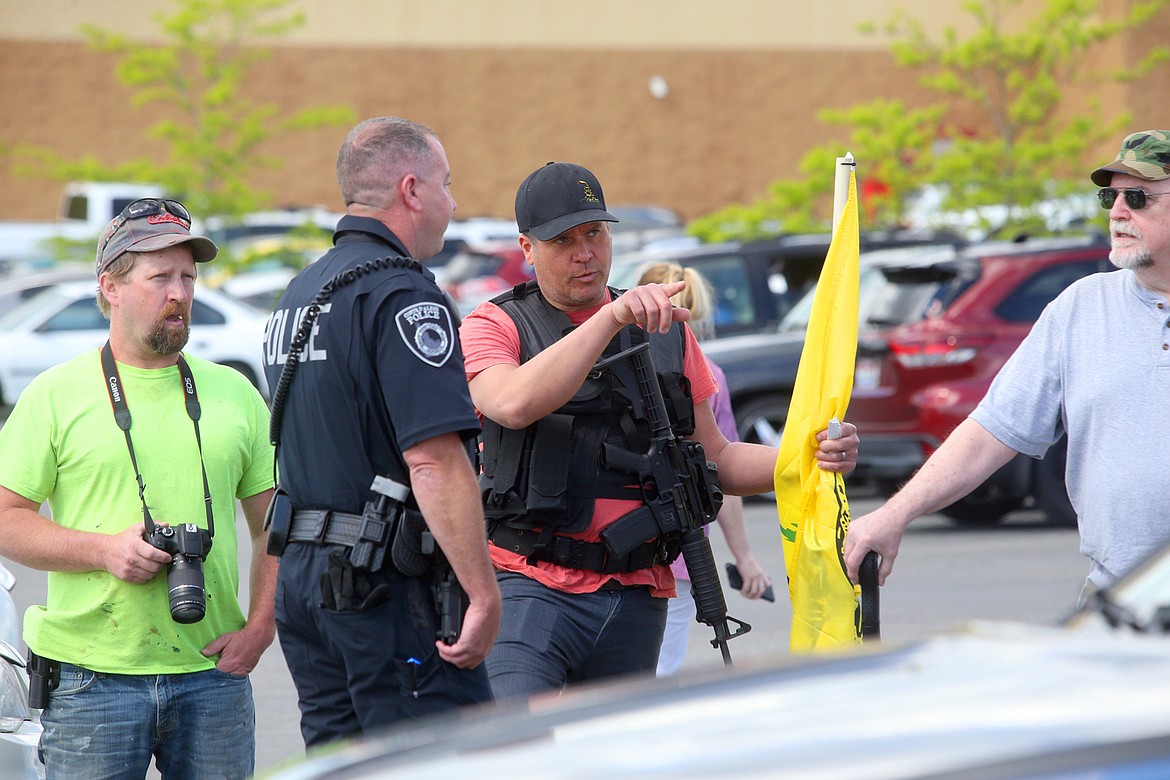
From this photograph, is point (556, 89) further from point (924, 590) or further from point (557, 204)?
point (557, 204)

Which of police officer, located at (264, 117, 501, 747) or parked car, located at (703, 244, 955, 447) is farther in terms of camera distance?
parked car, located at (703, 244, 955, 447)

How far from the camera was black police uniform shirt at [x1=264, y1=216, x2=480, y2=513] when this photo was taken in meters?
3.32

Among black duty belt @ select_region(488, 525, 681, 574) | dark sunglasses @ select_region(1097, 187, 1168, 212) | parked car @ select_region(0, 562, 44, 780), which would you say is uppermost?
dark sunglasses @ select_region(1097, 187, 1168, 212)

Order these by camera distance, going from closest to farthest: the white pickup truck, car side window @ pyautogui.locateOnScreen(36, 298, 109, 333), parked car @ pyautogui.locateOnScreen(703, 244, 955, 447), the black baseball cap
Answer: the black baseball cap
parked car @ pyautogui.locateOnScreen(703, 244, 955, 447)
car side window @ pyautogui.locateOnScreen(36, 298, 109, 333)
the white pickup truck

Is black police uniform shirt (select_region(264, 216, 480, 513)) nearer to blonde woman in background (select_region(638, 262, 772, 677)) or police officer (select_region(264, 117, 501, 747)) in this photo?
police officer (select_region(264, 117, 501, 747))

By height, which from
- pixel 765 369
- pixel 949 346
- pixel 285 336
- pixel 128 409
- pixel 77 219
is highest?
pixel 77 219

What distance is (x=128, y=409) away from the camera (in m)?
3.72

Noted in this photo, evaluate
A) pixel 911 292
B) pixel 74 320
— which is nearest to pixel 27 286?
pixel 74 320

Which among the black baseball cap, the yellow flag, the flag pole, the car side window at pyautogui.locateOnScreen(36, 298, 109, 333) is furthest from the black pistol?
the car side window at pyautogui.locateOnScreen(36, 298, 109, 333)

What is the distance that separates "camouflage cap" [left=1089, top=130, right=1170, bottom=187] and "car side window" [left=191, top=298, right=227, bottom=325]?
47.6ft

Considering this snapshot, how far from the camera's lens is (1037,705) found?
1868 mm

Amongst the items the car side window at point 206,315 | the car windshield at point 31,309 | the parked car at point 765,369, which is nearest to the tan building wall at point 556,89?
the car side window at point 206,315

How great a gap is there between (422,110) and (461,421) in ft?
121

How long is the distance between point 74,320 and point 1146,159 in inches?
577
